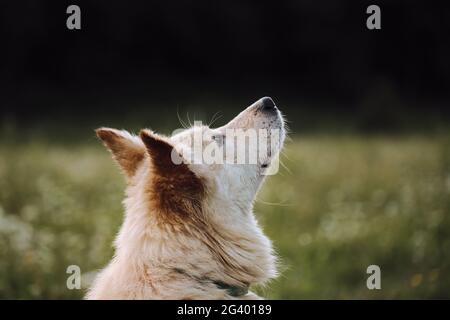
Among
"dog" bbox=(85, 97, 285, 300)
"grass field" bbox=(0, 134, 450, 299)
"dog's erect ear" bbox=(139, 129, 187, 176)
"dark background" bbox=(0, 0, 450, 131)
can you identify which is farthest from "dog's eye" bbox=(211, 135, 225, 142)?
"dark background" bbox=(0, 0, 450, 131)

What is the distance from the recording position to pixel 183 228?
303cm

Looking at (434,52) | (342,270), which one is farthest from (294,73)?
(342,270)

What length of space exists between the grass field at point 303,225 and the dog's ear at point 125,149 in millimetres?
1186

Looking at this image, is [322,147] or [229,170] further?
[322,147]

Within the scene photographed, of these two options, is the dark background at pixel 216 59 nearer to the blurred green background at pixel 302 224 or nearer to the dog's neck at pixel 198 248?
the blurred green background at pixel 302 224

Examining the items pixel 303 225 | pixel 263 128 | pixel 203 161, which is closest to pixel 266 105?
pixel 263 128

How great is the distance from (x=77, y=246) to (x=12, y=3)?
1477 centimetres

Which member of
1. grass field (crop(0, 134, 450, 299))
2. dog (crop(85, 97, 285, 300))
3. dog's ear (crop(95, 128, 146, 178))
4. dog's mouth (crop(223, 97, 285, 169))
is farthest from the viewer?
grass field (crop(0, 134, 450, 299))

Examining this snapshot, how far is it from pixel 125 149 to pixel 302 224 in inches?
170

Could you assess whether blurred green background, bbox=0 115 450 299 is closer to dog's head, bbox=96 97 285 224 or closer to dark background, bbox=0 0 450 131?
dog's head, bbox=96 97 285 224

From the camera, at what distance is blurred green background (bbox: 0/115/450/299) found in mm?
5281

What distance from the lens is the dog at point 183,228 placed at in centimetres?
291

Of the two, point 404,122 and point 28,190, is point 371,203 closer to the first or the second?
point 28,190
